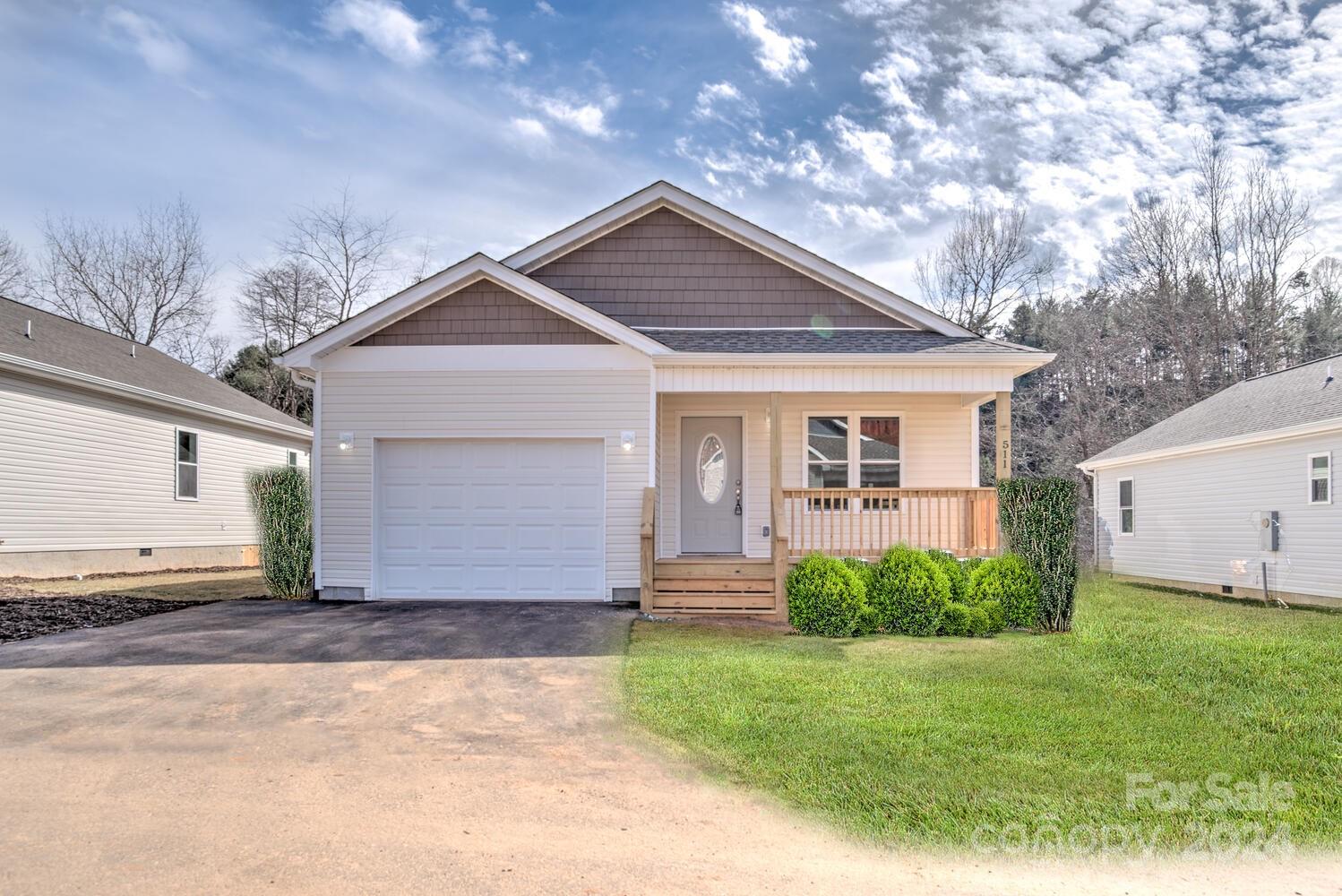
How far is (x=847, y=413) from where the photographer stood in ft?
39.2

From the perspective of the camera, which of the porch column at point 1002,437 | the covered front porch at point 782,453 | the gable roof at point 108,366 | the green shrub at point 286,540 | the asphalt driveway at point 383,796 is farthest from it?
the gable roof at point 108,366

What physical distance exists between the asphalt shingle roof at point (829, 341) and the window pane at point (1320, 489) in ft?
20.1

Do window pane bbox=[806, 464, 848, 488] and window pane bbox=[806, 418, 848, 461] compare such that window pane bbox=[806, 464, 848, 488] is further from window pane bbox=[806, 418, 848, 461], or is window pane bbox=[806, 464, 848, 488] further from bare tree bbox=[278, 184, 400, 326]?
bare tree bbox=[278, 184, 400, 326]

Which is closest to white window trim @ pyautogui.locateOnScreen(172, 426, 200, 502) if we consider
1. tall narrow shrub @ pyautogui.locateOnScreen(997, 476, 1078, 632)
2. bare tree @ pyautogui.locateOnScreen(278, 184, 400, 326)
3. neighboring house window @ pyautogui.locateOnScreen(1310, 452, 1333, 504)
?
bare tree @ pyautogui.locateOnScreen(278, 184, 400, 326)

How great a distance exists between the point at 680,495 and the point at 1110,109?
16.5 meters

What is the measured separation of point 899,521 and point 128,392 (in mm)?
13369

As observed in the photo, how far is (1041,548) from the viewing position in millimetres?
8969

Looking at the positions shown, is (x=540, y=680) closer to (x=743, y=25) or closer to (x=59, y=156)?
(x=743, y=25)

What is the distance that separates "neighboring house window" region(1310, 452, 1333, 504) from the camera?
484 inches

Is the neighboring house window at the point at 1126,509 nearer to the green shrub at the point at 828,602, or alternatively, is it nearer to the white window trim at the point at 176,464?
the green shrub at the point at 828,602

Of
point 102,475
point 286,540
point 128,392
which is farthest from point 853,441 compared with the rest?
point 102,475

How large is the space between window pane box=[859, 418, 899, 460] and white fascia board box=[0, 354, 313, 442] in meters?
12.6

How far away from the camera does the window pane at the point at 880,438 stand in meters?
12.0

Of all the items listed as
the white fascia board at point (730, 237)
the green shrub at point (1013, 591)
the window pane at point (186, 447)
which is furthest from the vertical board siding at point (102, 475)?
the green shrub at point (1013, 591)
